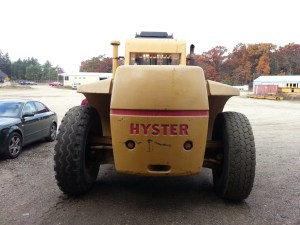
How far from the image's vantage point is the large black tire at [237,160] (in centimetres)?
441

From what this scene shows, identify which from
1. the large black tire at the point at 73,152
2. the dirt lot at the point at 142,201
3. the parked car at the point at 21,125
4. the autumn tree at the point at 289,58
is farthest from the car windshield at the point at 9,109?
the autumn tree at the point at 289,58

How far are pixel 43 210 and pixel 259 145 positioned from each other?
6.96 m

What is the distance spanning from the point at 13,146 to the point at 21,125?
2.08ft

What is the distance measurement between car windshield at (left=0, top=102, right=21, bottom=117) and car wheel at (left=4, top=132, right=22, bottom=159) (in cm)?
75

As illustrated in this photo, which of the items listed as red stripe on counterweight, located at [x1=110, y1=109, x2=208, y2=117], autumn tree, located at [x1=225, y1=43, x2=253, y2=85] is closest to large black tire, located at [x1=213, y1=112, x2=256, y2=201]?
red stripe on counterweight, located at [x1=110, y1=109, x2=208, y2=117]

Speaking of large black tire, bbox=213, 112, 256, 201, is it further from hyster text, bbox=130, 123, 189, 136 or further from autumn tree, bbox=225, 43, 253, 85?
autumn tree, bbox=225, 43, 253, 85

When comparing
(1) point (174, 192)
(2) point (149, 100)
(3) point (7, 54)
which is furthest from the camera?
(3) point (7, 54)

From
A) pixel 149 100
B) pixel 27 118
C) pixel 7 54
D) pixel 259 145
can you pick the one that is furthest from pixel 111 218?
pixel 7 54

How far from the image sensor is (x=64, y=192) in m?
4.73

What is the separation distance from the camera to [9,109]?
27.6 ft

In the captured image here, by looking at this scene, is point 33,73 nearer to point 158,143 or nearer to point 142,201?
point 142,201

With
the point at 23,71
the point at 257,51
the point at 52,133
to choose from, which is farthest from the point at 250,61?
the point at 52,133

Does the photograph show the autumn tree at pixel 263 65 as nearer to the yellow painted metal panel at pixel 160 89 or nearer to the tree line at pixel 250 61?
the tree line at pixel 250 61

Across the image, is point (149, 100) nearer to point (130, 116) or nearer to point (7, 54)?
point (130, 116)
